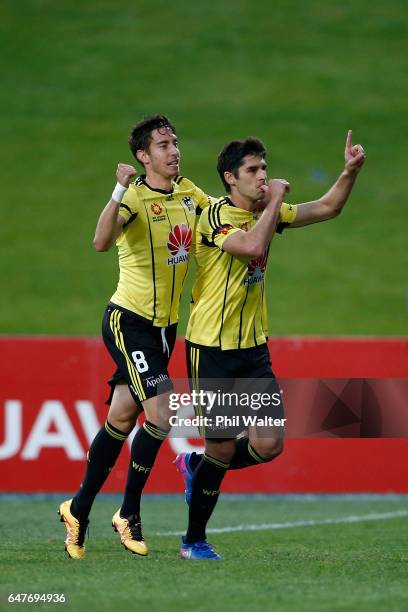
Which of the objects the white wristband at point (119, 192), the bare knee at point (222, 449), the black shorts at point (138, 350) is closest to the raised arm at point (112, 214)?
the white wristband at point (119, 192)

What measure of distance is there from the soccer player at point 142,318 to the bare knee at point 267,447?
57 cm

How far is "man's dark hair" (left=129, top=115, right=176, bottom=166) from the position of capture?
7.73m

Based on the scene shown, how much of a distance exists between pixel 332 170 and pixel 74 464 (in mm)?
14514

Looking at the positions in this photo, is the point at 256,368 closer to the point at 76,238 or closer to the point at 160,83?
the point at 76,238

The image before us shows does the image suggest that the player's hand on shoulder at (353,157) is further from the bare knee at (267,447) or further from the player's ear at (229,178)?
the bare knee at (267,447)

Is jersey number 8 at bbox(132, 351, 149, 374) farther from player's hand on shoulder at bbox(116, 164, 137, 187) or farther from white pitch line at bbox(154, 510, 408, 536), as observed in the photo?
white pitch line at bbox(154, 510, 408, 536)

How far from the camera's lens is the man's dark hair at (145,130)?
773cm

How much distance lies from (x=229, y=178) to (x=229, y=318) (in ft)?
2.90

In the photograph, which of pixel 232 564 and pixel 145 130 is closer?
pixel 232 564

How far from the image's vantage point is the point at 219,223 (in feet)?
24.4

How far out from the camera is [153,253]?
755 cm

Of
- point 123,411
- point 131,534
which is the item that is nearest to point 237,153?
point 123,411

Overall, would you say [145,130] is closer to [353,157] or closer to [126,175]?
[126,175]

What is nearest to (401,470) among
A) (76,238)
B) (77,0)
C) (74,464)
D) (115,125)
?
(74,464)
